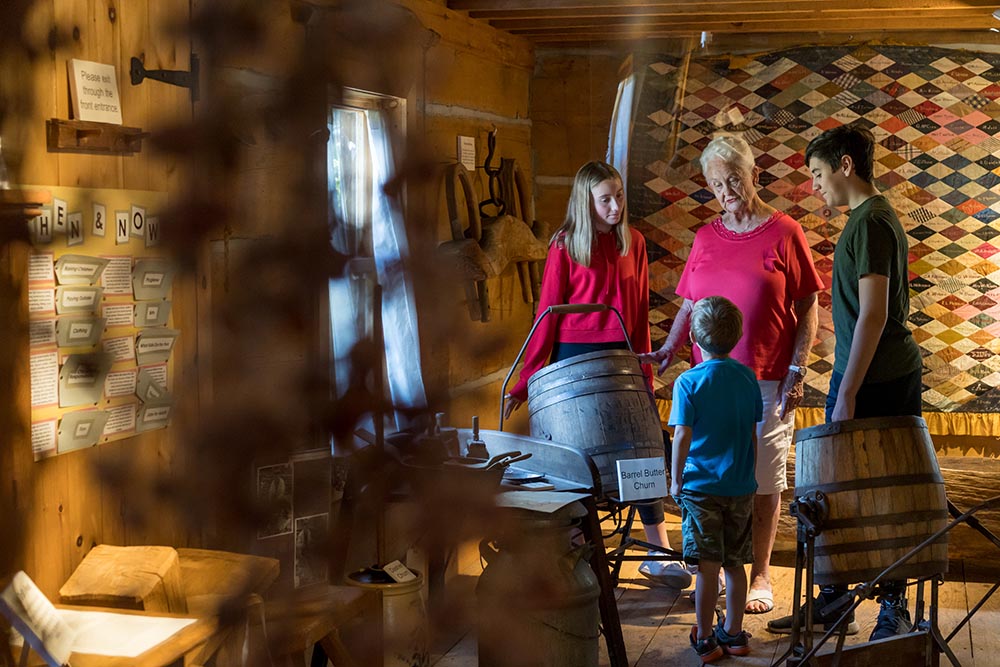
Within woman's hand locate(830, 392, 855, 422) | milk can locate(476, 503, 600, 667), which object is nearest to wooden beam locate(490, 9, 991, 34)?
woman's hand locate(830, 392, 855, 422)

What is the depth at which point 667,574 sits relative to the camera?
4.00 m

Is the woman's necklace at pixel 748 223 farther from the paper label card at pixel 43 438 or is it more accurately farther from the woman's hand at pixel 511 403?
the paper label card at pixel 43 438

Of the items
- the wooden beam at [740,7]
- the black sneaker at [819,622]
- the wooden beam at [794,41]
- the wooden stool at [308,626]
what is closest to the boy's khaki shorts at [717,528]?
the black sneaker at [819,622]

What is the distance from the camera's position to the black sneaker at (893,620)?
3.02 m

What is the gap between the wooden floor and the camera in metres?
3.30

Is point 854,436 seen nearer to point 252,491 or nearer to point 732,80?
point 252,491

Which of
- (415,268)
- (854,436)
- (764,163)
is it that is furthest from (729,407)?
(415,268)

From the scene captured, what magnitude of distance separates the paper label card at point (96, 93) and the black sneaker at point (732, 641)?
312cm

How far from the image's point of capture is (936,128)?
5051 millimetres

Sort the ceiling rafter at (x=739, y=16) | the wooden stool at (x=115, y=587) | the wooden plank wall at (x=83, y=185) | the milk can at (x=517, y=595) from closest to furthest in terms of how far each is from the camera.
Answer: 1. the wooden plank wall at (x=83, y=185)
2. the milk can at (x=517, y=595)
3. the wooden stool at (x=115, y=587)
4. the ceiling rafter at (x=739, y=16)

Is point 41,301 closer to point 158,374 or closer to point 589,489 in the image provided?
point 158,374

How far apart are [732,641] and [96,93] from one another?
3147mm

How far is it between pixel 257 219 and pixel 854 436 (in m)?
2.56

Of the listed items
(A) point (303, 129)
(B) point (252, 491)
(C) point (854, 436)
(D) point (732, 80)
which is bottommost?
(C) point (854, 436)
